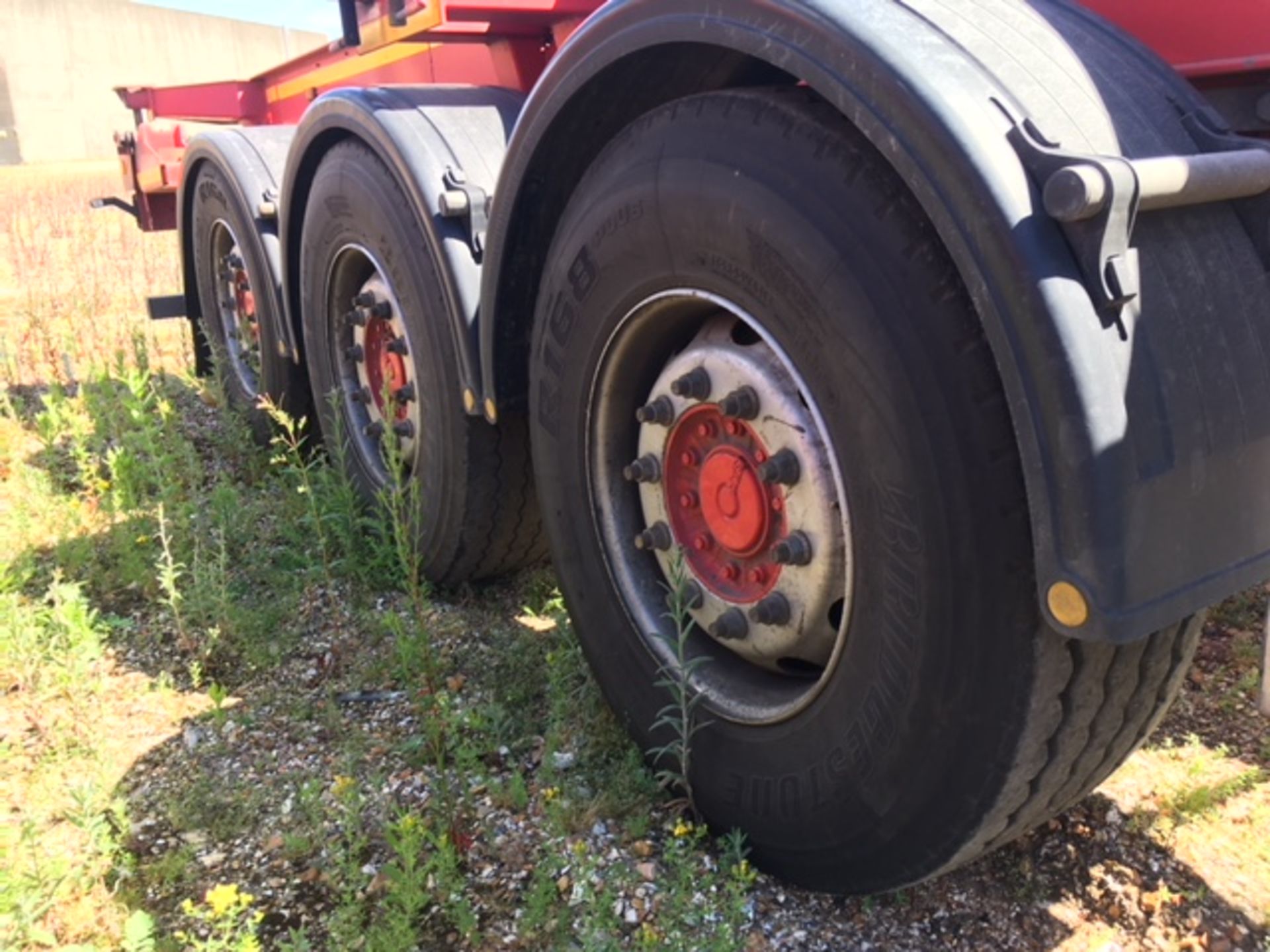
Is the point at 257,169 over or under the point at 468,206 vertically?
over

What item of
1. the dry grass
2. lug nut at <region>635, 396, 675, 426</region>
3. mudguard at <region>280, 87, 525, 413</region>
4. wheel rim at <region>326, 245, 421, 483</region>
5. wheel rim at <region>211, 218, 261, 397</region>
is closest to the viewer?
lug nut at <region>635, 396, 675, 426</region>

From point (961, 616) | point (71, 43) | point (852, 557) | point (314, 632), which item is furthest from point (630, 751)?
point (71, 43)

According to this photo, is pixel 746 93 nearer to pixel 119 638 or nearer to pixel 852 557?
pixel 852 557

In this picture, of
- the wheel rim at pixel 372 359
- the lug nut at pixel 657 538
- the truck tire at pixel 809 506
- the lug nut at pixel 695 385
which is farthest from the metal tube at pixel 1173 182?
the wheel rim at pixel 372 359

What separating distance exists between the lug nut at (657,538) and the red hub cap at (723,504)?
0.7 inches

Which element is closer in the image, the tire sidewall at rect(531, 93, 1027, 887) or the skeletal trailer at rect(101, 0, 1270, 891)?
the skeletal trailer at rect(101, 0, 1270, 891)

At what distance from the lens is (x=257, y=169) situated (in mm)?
4113

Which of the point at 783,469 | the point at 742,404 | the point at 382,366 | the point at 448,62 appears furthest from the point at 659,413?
the point at 448,62

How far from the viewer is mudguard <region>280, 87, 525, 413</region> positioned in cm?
261

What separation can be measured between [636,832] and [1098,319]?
129 cm

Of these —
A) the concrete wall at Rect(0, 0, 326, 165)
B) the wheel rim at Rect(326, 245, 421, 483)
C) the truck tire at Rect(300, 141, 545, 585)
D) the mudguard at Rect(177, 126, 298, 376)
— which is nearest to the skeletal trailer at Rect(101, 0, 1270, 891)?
the truck tire at Rect(300, 141, 545, 585)

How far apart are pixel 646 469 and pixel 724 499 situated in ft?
0.69

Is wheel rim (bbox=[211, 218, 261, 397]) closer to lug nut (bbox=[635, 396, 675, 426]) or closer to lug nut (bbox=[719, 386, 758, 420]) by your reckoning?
lug nut (bbox=[635, 396, 675, 426])

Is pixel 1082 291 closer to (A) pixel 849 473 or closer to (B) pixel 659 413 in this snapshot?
(A) pixel 849 473
